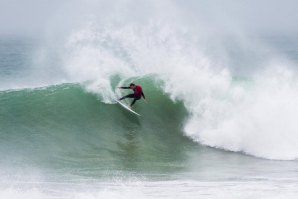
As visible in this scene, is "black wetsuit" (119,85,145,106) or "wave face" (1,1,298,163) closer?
"wave face" (1,1,298,163)

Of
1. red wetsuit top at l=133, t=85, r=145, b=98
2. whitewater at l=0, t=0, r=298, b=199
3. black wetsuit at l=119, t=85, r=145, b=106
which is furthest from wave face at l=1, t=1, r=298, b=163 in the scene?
red wetsuit top at l=133, t=85, r=145, b=98

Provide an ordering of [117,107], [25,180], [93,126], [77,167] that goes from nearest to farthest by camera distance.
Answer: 1. [25,180]
2. [77,167]
3. [93,126]
4. [117,107]

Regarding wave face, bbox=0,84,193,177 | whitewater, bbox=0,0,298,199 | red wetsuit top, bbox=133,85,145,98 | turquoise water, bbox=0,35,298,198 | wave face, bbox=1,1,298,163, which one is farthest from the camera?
red wetsuit top, bbox=133,85,145,98

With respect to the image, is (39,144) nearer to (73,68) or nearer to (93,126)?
(93,126)

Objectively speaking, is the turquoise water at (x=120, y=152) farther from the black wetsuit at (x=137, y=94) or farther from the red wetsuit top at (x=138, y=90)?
the red wetsuit top at (x=138, y=90)

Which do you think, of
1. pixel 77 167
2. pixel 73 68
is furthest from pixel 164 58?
pixel 77 167

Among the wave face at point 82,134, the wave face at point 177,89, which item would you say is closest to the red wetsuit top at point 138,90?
the wave face at point 82,134

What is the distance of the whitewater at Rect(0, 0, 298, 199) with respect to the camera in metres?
9.52

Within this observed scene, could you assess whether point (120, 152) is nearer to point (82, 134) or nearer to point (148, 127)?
point (82, 134)

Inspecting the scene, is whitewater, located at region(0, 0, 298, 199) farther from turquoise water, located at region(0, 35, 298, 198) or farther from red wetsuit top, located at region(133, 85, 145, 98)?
red wetsuit top, located at region(133, 85, 145, 98)

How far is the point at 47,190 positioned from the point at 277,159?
6117 millimetres

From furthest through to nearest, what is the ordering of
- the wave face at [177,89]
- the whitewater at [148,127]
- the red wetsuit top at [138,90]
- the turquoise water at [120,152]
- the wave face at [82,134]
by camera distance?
the red wetsuit top at [138,90], the wave face at [177,89], the wave face at [82,134], the whitewater at [148,127], the turquoise water at [120,152]

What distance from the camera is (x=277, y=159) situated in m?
12.1

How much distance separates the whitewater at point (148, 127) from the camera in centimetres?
952
